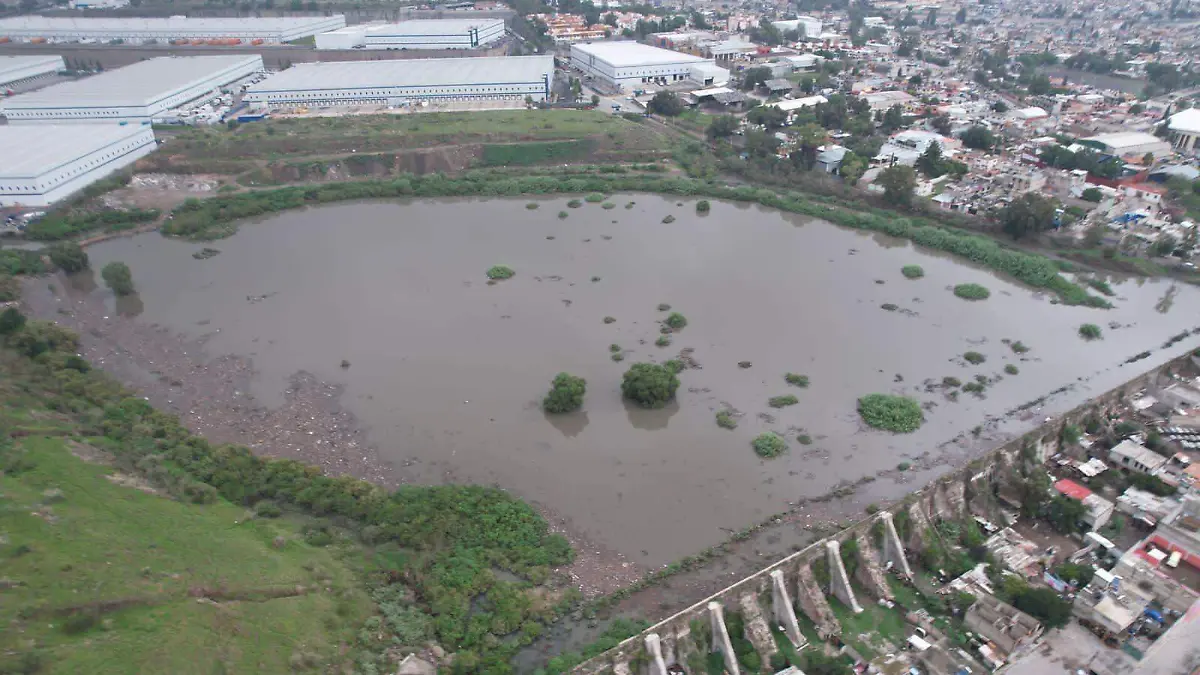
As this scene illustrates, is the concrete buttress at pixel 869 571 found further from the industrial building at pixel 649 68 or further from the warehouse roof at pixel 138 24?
the warehouse roof at pixel 138 24

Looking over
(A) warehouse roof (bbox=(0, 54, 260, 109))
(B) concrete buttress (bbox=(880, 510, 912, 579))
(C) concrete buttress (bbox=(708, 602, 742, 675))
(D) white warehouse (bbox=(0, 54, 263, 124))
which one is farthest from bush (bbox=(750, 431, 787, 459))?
(A) warehouse roof (bbox=(0, 54, 260, 109))

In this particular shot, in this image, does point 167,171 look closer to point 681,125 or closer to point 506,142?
point 506,142

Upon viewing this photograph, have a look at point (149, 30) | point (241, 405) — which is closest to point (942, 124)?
point (241, 405)

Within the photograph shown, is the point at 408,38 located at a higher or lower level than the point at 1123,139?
higher

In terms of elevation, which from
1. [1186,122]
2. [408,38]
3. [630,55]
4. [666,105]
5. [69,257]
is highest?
[408,38]

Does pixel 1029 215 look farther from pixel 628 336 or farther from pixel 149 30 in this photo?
pixel 149 30

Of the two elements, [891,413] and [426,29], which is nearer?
[891,413]
